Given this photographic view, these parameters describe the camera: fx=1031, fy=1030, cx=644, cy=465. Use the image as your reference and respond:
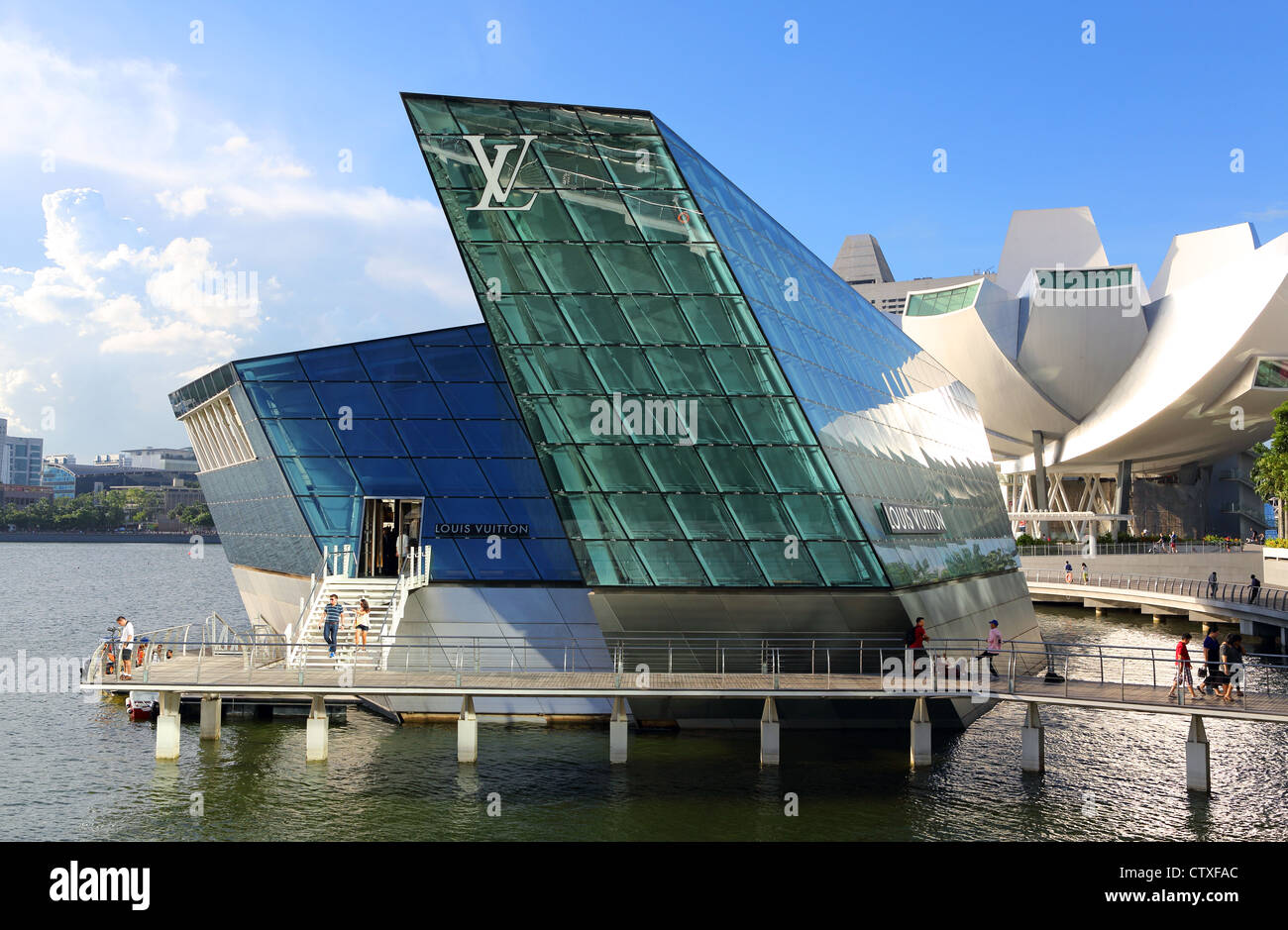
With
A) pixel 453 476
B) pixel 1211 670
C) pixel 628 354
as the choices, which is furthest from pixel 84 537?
pixel 1211 670

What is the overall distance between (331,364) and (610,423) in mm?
10220

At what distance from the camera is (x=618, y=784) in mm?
22469

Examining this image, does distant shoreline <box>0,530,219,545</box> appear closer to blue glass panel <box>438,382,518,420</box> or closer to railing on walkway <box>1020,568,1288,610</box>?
railing on walkway <box>1020,568,1288,610</box>

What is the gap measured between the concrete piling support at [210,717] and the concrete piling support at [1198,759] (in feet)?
74.0

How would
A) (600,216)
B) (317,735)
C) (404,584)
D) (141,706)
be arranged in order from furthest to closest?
(141,706)
(404,584)
(600,216)
(317,735)

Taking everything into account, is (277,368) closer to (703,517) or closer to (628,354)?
(628,354)

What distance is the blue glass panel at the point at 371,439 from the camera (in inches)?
1192

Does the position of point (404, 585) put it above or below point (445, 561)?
below

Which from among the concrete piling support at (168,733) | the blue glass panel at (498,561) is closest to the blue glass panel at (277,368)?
the blue glass panel at (498,561)

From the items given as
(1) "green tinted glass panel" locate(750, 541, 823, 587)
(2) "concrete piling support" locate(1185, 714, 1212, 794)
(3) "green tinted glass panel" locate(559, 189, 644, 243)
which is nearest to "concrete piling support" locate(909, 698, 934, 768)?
(1) "green tinted glass panel" locate(750, 541, 823, 587)

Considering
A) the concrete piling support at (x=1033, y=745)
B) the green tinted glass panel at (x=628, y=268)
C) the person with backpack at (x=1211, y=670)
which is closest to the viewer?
the person with backpack at (x=1211, y=670)

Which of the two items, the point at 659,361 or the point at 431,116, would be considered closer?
the point at 431,116

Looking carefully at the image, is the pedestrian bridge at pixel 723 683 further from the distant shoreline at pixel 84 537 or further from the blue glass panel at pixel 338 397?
the distant shoreline at pixel 84 537
